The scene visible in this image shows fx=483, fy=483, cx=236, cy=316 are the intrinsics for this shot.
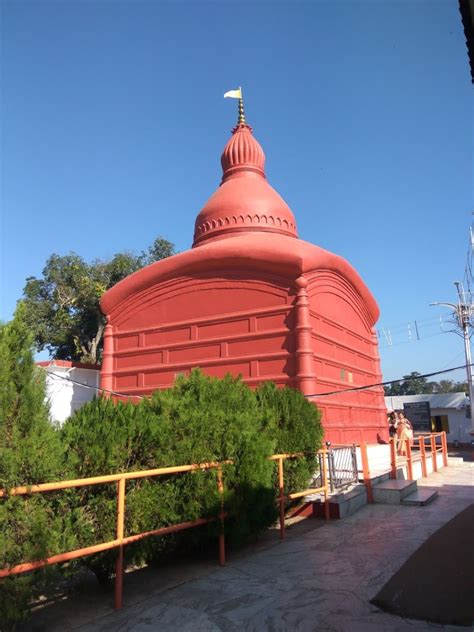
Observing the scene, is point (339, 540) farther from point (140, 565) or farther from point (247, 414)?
point (140, 565)

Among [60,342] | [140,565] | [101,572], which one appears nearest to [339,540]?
[140,565]

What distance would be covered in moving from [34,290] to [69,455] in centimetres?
2292

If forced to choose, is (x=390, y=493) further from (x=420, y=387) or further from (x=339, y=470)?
(x=420, y=387)

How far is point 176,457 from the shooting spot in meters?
4.38

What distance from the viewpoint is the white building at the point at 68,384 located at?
13188mm

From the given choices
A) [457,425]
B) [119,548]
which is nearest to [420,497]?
[119,548]

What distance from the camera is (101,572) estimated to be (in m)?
3.94

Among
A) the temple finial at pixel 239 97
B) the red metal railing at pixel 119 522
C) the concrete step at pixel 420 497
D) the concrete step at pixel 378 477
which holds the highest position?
the temple finial at pixel 239 97

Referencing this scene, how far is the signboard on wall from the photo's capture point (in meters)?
23.0

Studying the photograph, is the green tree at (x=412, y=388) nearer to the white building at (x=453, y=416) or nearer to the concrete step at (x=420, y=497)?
the white building at (x=453, y=416)

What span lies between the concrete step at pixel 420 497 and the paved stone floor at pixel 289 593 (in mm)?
1625

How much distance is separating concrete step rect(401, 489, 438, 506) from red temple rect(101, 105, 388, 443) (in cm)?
281

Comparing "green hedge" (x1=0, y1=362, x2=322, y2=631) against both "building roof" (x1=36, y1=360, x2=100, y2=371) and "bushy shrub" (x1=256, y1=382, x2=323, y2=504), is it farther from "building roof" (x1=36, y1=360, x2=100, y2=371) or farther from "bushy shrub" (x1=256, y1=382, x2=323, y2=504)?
"building roof" (x1=36, y1=360, x2=100, y2=371)

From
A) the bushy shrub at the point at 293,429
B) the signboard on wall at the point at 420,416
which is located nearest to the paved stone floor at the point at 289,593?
the bushy shrub at the point at 293,429
